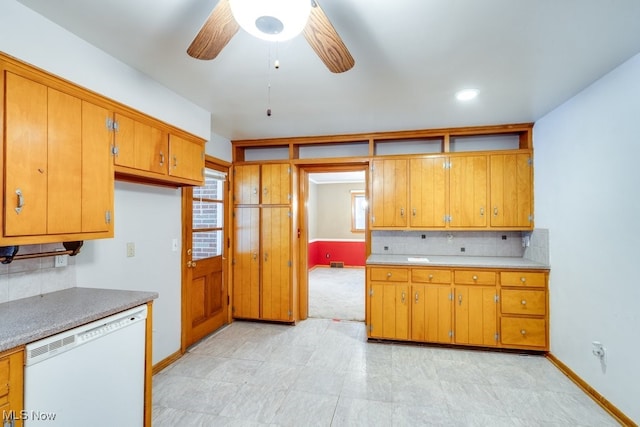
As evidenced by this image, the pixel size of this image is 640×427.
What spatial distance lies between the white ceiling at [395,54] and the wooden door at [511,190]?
540 millimetres

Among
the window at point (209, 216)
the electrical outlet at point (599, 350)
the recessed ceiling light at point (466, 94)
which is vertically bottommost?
the electrical outlet at point (599, 350)

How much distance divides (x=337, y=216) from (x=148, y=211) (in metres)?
6.03

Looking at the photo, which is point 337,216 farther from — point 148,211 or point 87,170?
point 87,170

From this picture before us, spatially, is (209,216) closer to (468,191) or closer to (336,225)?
(468,191)

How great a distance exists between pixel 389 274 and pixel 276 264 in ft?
4.70

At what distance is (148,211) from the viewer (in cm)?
267

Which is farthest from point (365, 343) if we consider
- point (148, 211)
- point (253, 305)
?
point (148, 211)

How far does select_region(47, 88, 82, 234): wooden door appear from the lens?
5.35 feet

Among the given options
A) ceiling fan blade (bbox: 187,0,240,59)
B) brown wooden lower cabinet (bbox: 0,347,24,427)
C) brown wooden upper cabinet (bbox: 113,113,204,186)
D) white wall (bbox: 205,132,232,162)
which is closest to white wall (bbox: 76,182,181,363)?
brown wooden upper cabinet (bbox: 113,113,204,186)

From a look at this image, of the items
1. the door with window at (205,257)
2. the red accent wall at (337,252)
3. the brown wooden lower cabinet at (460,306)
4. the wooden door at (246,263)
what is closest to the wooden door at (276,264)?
the wooden door at (246,263)

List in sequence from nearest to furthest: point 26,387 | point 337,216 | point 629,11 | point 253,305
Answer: point 26,387, point 629,11, point 253,305, point 337,216

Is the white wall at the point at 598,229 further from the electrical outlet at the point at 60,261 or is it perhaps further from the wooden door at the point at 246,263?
the electrical outlet at the point at 60,261

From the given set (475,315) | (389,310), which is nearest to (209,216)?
(389,310)

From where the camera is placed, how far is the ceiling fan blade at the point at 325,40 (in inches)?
47.7
